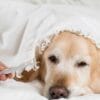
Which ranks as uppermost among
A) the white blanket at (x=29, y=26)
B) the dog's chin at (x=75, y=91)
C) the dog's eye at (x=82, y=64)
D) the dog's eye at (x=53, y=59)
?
the white blanket at (x=29, y=26)

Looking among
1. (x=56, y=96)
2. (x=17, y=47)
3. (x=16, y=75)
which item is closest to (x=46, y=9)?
(x=17, y=47)

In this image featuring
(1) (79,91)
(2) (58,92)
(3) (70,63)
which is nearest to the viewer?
(2) (58,92)

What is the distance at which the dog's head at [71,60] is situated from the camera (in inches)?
76.7

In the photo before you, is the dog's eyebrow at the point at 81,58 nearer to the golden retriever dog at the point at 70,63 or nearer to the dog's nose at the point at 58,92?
the golden retriever dog at the point at 70,63

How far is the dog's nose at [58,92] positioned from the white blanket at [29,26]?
0.11 meters

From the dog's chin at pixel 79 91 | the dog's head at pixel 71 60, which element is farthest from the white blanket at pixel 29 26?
the dog's chin at pixel 79 91

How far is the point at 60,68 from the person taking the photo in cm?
197

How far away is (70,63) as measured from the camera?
6.53 feet

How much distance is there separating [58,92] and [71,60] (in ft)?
0.99

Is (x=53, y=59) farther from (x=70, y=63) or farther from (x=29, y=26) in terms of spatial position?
(x=29, y=26)

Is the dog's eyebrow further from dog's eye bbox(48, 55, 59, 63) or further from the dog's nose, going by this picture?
the dog's nose

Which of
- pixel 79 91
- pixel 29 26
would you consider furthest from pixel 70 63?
pixel 29 26

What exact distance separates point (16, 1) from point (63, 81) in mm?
740

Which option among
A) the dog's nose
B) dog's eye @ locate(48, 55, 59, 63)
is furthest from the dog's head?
the dog's nose
